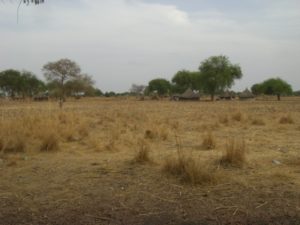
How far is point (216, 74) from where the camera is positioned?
96.1m

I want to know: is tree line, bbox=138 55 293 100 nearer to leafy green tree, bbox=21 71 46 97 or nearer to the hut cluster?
the hut cluster

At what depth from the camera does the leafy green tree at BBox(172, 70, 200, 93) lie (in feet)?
387

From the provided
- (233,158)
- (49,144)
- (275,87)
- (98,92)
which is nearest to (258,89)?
(275,87)

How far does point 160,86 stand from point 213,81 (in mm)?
34347

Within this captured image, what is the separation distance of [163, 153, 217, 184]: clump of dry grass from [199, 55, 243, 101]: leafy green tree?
8992 cm

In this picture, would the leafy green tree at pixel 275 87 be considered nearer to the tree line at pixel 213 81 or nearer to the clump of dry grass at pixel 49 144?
the tree line at pixel 213 81

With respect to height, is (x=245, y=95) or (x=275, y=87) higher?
(x=275, y=87)

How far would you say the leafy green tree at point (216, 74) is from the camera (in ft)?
315

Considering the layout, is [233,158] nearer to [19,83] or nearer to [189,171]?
[189,171]

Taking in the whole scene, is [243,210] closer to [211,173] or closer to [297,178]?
[211,173]

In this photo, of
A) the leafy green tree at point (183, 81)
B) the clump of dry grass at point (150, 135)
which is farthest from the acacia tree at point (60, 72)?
the leafy green tree at point (183, 81)

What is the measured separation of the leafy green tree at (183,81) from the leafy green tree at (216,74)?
17189 millimetres

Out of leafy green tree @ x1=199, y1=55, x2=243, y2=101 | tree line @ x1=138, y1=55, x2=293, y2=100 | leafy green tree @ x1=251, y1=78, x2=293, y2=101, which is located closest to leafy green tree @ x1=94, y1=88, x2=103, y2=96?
tree line @ x1=138, y1=55, x2=293, y2=100

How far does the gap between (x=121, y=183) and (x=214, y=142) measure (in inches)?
153
